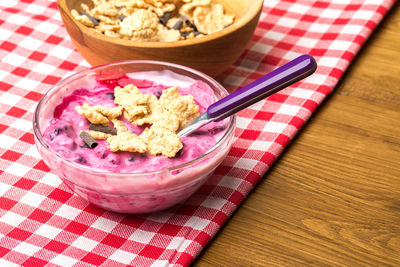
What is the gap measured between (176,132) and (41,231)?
33 cm

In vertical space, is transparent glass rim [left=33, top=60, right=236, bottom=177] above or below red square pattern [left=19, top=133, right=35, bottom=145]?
above

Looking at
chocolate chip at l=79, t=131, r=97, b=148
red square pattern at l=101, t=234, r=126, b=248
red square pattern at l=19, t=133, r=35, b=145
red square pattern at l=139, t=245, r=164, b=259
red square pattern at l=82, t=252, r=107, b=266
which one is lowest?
red square pattern at l=139, t=245, r=164, b=259

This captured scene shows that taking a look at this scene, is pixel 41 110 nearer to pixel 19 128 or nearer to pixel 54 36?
pixel 19 128

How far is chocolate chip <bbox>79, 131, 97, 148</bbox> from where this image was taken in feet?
3.67

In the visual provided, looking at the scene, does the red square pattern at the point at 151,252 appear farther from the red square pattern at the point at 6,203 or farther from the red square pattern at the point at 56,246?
the red square pattern at the point at 6,203

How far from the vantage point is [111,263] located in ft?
3.51

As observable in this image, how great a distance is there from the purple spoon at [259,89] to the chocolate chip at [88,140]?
0.17m

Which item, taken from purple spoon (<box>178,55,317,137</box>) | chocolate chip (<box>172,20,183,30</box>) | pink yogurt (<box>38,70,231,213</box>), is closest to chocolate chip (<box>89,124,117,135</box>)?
pink yogurt (<box>38,70,231,213</box>)

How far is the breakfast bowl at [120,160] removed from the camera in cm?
105

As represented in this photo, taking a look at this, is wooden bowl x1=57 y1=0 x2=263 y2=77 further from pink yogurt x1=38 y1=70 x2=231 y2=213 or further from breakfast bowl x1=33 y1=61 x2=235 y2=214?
pink yogurt x1=38 y1=70 x2=231 y2=213

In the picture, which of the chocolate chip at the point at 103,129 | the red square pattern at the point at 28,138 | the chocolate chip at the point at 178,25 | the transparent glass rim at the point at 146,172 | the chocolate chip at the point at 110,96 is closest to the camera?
the transparent glass rim at the point at 146,172

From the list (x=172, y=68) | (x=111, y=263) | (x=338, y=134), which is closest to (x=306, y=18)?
(x=338, y=134)

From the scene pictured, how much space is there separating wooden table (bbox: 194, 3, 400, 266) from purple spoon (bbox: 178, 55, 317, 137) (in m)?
0.20

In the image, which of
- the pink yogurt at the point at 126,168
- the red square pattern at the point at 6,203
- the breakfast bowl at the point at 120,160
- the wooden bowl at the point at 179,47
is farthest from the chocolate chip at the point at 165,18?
the red square pattern at the point at 6,203
